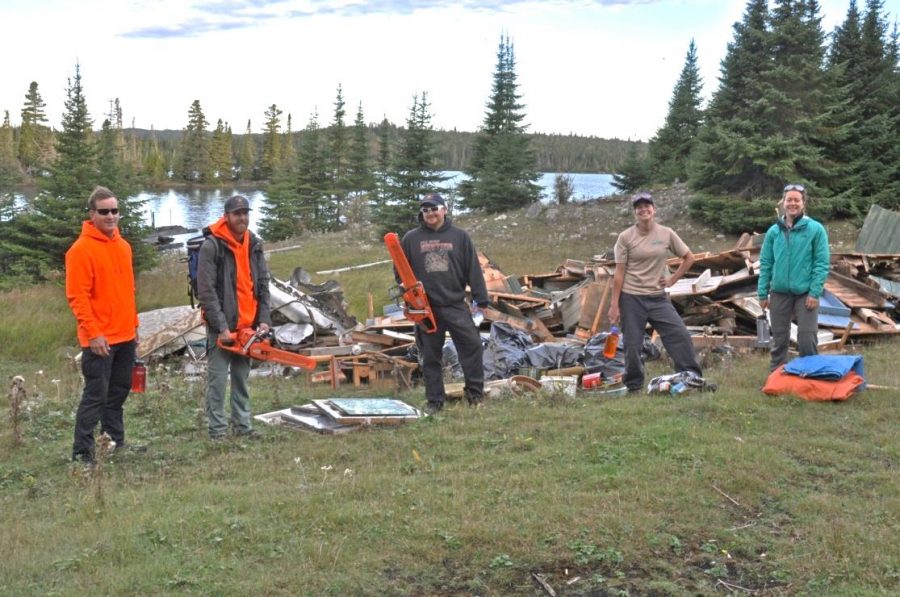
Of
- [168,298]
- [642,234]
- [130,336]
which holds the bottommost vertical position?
[168,298]

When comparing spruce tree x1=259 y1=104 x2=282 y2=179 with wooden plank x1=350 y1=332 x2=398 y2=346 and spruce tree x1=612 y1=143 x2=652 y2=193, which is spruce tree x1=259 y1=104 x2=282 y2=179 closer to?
spruce tree x1=612 y1=143 x2=652 y2=193

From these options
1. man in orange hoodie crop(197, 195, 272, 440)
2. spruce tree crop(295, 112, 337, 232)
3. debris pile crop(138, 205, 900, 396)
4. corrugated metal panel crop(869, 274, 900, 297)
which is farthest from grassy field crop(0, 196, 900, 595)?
spruce tree crop(295, 112, 337, 232)

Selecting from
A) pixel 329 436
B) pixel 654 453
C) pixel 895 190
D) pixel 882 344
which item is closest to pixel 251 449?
pixel 329 436

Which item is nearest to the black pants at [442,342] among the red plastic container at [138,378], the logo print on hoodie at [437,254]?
the logo print on hoodie at [437,254]

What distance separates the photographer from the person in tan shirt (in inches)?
325

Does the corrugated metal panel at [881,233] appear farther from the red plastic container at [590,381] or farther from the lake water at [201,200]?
the lake water at [201,200]

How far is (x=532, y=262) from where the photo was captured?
2572 centimetres

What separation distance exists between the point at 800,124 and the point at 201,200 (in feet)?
255

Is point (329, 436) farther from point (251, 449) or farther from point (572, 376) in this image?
point (572, 376)

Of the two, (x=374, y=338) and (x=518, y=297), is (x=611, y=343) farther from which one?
(x=518, y=297)

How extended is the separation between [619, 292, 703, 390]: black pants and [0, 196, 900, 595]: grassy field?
460 mm

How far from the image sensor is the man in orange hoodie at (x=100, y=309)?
6.36 metres

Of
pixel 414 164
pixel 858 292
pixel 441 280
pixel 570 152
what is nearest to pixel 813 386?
pixel 441 280

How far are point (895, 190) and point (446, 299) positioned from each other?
79.7ft
